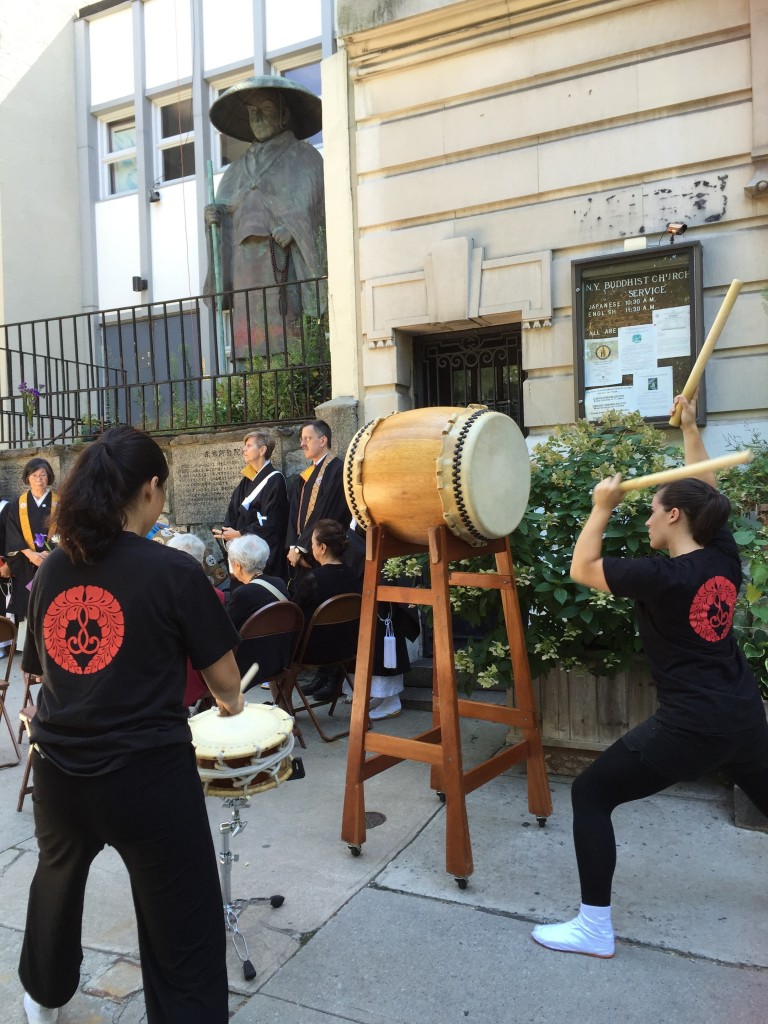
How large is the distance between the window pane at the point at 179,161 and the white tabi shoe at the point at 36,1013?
13.4 m

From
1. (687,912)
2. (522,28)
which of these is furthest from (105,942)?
(522,28)

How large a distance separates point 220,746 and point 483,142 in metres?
5.34

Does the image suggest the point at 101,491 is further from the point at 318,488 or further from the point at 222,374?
the point at 222,374

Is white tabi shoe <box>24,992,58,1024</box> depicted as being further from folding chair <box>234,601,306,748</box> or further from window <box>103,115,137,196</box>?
window <box>103,115,137,196</box>

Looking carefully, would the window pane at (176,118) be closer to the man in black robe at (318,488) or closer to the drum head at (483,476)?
the man in black robe at (318,488)

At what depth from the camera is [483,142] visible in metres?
6.20

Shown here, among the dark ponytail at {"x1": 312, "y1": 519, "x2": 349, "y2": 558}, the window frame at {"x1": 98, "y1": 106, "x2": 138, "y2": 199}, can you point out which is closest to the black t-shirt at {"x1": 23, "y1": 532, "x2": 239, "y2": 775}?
the dark ponytail at {"x1": 312, "y1": 519, "x2": 349, "y2": 558}

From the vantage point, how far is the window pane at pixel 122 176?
1450 cm

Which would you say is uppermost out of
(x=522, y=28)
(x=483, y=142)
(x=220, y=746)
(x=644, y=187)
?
(x=522, y=28)

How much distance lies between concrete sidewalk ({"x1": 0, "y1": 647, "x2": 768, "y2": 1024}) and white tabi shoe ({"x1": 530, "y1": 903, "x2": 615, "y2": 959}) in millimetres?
37

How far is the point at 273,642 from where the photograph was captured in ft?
15.0

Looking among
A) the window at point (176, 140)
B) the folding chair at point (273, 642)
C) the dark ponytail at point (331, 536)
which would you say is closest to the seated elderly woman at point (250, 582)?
the folding chair at point (273, 642)

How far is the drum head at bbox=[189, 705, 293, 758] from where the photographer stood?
2.39m

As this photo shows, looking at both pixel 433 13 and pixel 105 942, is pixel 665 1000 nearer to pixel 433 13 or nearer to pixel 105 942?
pixel 105 942
